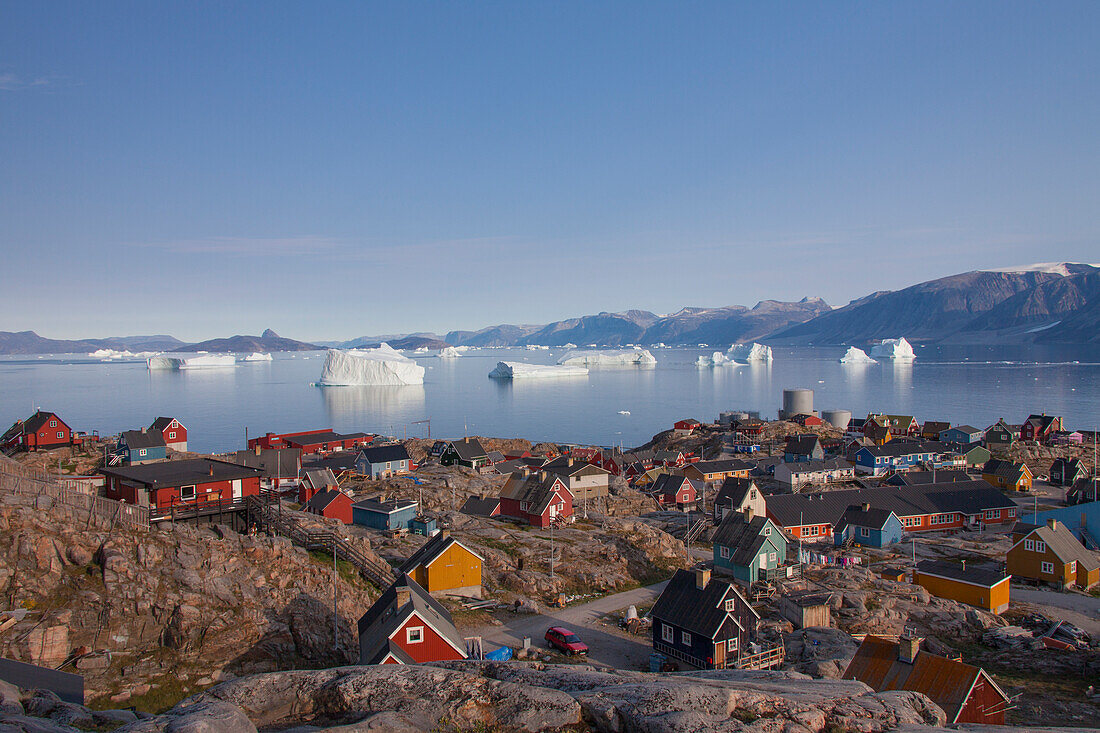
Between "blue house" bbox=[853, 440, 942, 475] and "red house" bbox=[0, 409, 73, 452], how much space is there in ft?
206

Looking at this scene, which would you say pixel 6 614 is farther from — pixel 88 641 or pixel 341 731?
pixel 341 731

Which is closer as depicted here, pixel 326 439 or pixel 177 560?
pixel 177 560

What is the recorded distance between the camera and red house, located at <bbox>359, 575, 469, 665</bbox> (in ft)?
55.3

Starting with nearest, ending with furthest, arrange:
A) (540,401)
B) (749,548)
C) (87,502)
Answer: (87,502)
(749,548)
(540,401)

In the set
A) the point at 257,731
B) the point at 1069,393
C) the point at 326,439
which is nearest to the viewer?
the point at 257,731

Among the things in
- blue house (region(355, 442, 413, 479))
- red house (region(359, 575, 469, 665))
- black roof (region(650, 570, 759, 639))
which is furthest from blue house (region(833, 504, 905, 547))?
blue house (region(355, 442, 413, 479))

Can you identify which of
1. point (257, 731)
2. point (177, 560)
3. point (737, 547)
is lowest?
point (737, 547)

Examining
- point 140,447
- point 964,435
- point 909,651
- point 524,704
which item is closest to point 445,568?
point 909,651

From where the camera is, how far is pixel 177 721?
6.36 meters

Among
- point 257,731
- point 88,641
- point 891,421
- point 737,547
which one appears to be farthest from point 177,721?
point 891,421

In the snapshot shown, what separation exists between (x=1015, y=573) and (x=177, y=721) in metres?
38.8

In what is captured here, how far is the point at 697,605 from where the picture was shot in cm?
2152

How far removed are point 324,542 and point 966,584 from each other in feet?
88.2

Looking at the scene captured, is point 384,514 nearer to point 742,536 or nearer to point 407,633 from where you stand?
point 407,633
